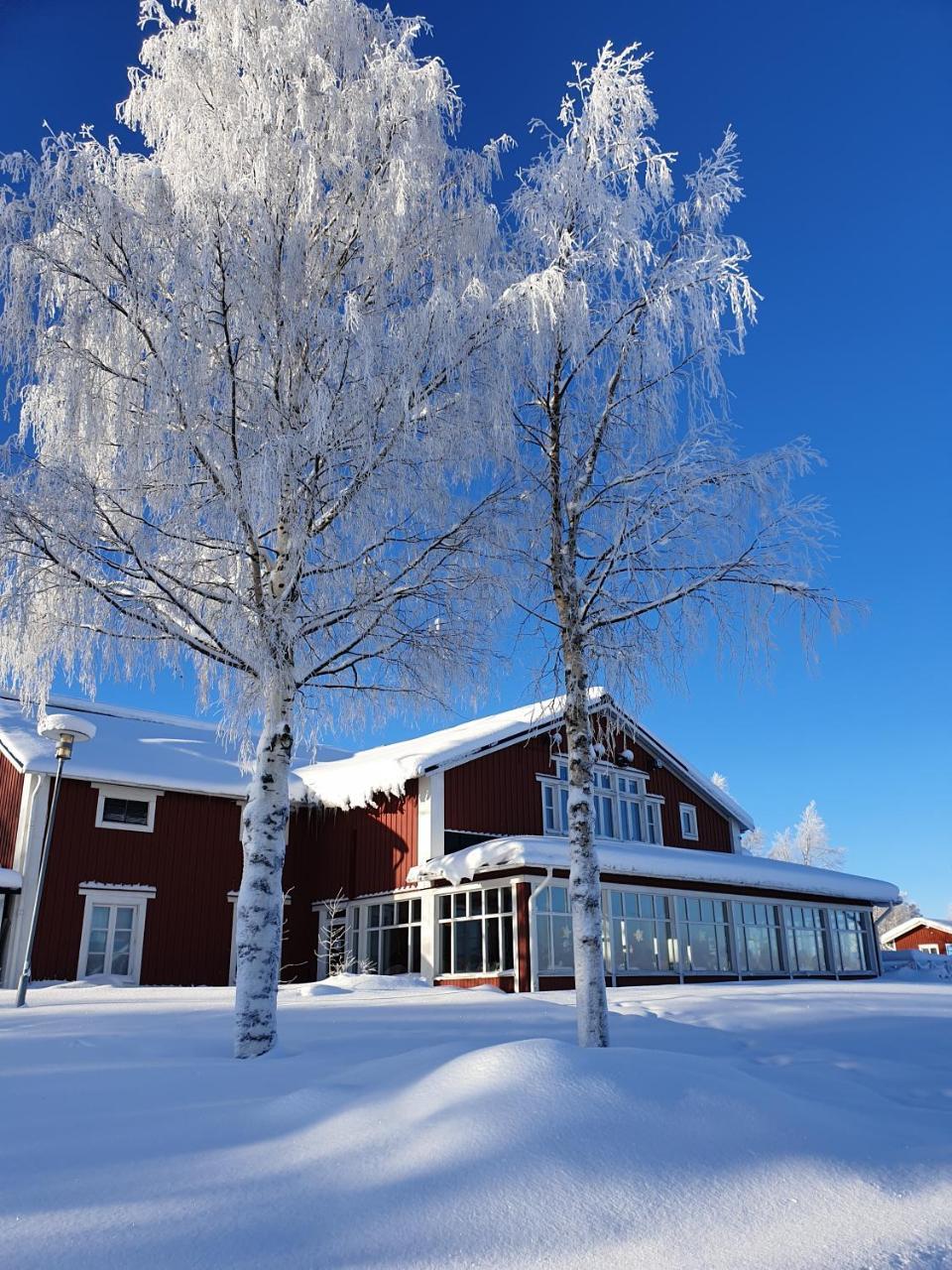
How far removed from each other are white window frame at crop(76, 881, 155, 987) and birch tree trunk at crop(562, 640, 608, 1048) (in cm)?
1550

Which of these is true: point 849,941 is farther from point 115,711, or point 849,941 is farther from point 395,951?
point 115,711

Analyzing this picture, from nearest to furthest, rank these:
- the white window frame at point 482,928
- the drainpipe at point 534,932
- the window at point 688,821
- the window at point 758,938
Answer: the drainpipe at point 534,932 → the white window frame at point 482,928 → the window at point 758,938 → the window at point 688,821

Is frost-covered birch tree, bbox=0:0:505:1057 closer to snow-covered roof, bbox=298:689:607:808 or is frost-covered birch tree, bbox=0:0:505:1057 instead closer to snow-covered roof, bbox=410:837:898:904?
snow-covered roof, bbox=410:837:898:904

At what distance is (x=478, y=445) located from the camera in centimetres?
962

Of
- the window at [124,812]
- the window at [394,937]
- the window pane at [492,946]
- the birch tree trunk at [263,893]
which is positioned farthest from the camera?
the window at [394,937]

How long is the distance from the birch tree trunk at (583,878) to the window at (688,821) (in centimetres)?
2018

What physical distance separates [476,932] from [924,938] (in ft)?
129

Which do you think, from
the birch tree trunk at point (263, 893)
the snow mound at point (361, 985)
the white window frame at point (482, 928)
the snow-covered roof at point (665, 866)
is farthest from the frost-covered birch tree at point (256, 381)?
the white window frame at point (482, 928)

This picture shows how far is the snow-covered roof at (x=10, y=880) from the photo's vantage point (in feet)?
62.5

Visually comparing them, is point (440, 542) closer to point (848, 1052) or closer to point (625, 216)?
point (625, 216)

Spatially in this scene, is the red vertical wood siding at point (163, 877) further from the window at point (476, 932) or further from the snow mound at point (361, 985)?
the window at point (476, 932)

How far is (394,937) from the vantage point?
22.4 m

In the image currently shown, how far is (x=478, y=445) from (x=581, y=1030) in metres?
5.78

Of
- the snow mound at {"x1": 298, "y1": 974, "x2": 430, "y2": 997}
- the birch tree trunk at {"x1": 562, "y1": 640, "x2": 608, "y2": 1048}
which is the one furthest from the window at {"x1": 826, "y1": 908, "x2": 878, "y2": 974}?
the birch tree trunk at {"x1": 562, "y1": 640, "x2": 608, "y2": 1048}
